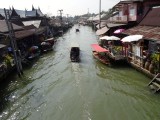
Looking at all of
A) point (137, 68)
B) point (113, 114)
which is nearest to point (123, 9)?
point (137, 68)

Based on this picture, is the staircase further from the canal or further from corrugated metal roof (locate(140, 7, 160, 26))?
corrugated metal roof (locate(140, 7, 160, 26))

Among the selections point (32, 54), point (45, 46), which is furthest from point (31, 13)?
point (32, 54)

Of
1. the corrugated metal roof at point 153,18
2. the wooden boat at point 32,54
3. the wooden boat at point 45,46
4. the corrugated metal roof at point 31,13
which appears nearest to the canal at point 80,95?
the wooden boat at point 32,54

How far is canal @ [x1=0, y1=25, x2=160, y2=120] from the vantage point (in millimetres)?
14133

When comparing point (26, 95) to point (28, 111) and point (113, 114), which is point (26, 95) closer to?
point (28, 111)

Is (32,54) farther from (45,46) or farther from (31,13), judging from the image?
(31,13)

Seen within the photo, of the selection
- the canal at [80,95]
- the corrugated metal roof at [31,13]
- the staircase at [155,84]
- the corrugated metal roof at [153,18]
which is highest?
the corrugated metal roof at [31,13]

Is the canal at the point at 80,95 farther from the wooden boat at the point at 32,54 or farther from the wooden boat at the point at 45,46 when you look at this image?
the wooden boat at the point at 45,46

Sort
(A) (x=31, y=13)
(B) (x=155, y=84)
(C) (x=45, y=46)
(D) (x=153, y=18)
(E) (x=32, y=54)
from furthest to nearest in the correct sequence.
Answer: (A) (x=31, y=13), (C) (x=45, y=46), (E) (x=32, y=54), (D) (x=153, y=18), (B) (x=155, y=84)

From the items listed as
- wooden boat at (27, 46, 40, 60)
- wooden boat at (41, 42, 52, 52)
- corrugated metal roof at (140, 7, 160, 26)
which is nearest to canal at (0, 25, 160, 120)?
wooden boat at (27, 46, 40, 60)

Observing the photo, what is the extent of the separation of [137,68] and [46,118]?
35.0ft

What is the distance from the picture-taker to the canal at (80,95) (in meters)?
14.1

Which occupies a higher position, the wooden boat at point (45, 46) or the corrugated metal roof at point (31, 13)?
the corrugated metal roof at point (31, 13)

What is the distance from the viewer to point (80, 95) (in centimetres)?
1723
